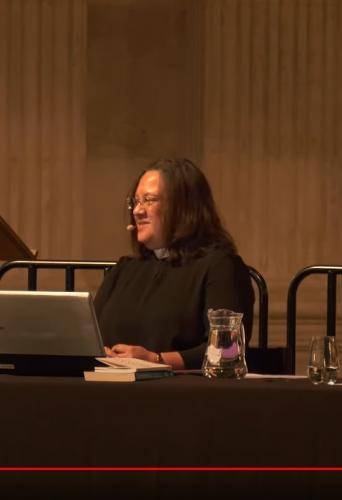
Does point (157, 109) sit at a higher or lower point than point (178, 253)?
higher

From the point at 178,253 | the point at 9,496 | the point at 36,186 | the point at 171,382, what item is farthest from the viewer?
the point at 36,186

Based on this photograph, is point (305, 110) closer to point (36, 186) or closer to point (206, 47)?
point (206, 47)

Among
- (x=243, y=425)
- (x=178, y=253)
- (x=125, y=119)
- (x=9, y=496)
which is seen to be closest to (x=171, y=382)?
(x=243, y=425)

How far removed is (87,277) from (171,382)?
15.7 feet

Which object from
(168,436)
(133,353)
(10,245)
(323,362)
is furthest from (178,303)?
(168,436)

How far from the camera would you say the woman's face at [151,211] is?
3561 mm

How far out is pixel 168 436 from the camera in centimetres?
226

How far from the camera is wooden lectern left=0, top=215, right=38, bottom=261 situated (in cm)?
353

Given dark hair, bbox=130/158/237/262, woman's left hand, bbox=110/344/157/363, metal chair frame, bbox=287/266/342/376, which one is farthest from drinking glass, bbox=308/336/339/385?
metal chair frame, bbox=287/266/342/376

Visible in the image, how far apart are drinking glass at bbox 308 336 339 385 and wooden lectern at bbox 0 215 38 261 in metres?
1.23

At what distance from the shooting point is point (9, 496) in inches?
87.3

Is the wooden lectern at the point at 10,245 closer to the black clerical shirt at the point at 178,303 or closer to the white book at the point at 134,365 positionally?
the black clerical shirt at the point at 178,303

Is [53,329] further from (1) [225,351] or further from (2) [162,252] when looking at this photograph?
(2) [162,252]

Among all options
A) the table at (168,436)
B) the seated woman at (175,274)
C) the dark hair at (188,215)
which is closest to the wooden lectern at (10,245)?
the seated woman at (175,274)
